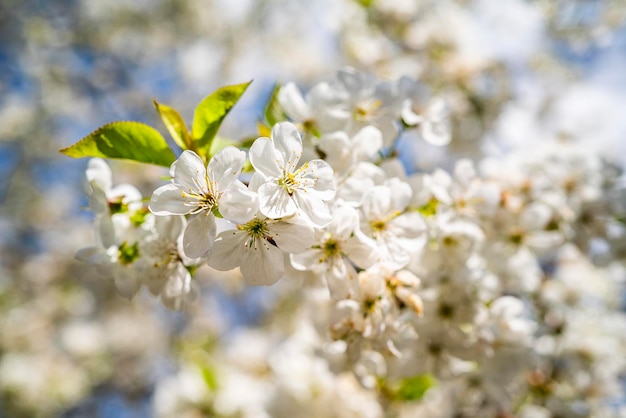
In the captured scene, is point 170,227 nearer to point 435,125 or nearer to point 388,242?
point 388,242

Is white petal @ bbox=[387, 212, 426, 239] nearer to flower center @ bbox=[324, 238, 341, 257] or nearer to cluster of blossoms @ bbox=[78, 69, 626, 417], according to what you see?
cluster of blossoms @ bbox=[78, 69, 626, 417]

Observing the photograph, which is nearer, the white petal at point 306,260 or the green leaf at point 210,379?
the white petal at point 306,260

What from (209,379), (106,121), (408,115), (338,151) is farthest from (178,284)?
(106,121)

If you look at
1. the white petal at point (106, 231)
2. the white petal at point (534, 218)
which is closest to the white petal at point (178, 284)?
Result: the white petal at point (106, 231)

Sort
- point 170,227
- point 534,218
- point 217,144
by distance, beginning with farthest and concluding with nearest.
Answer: point 534,218, point 217,144, point 170,227

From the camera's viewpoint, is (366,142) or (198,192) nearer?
(198,192)

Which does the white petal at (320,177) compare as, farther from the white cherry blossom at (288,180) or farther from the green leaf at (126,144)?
the green leaf at (126,144)

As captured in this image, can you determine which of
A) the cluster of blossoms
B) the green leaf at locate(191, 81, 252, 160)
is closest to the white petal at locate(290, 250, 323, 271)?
the cluster of blossoms
